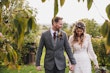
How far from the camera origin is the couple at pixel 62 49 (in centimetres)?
644

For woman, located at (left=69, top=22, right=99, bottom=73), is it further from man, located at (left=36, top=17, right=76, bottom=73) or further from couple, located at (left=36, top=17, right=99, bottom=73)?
man, located at (left=36, top=17, right=76, bottom=73)

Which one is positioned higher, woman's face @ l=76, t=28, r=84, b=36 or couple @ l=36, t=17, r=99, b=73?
woman's face @ l=76, t=28, r=84, b=36

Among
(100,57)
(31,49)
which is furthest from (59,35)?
(31,49)

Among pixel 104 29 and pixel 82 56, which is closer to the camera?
pixel 104 29

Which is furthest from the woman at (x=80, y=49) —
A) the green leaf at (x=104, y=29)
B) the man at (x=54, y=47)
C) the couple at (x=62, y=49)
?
the green leaf at (x=104, y=29)

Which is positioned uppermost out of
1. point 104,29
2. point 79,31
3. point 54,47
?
point 104,29

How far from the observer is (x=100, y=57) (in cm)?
1248

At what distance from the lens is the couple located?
21.1ft

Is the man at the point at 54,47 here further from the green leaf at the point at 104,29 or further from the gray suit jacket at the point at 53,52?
the green leaf at the point at 104,29

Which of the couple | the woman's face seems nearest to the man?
the couple

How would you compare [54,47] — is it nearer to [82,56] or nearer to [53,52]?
[53,52]

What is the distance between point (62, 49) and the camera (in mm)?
6574

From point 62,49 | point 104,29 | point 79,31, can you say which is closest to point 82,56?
point 79,31

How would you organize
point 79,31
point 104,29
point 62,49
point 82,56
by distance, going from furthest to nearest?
1. point 82,56
2. point 79,31
3. point 62,49
4. point 104,29
